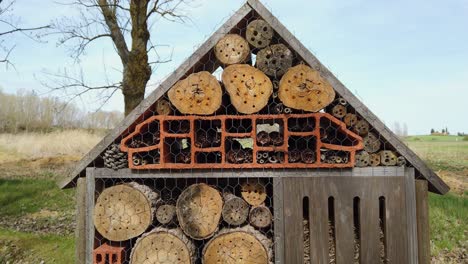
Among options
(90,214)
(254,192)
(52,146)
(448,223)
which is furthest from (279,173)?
(52,146)

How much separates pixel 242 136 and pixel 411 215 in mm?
1729

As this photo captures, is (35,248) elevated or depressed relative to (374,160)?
depressed

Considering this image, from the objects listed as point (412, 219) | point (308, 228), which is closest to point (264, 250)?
point (308, 228)

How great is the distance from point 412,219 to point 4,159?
21306 mm

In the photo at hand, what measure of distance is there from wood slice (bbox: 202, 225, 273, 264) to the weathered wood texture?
0.23 meters

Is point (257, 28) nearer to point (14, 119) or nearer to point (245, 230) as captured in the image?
point (245, 230)

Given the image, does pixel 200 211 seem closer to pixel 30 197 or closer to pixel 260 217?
pixel 260 217

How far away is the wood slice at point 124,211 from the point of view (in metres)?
3.59

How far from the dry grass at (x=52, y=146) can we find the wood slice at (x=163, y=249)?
17314 mm

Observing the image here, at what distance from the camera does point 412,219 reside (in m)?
3.50

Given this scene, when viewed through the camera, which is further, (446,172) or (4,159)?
(4,159)

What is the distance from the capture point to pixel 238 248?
11.5 feet

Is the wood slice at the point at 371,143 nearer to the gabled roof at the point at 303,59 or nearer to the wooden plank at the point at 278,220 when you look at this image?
the gabled roof at the point at 303,59

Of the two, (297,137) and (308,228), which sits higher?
(297,137)
